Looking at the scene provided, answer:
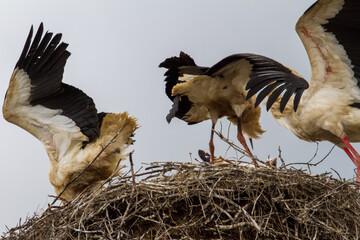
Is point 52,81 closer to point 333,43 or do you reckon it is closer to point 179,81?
point 179,81

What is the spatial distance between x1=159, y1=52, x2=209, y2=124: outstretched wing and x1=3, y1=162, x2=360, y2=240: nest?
4.99ft

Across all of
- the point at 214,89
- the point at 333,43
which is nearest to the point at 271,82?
the point at 214,89

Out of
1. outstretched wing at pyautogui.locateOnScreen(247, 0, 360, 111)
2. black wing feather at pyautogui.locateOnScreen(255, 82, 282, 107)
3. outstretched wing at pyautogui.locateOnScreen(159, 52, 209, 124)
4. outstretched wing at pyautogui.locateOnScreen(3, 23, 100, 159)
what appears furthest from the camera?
outstretched wing at pyautogui.locateOnScreen(3, 23, 100, 159)

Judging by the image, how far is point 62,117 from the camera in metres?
6.93

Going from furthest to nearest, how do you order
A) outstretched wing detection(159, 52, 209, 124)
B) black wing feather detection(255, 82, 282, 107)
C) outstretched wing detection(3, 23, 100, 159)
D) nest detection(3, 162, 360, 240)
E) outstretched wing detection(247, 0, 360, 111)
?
1. outstretched wing detection(3, 23, 100, 159)
2. outstretched wing detection(159, 52, 209, 124)
3. outstretched wing detection(247, 0, 360, 111)
4. black wing feather detection(255, 82, 282, 107)
5. nest detection(3, 162, 360, 240)

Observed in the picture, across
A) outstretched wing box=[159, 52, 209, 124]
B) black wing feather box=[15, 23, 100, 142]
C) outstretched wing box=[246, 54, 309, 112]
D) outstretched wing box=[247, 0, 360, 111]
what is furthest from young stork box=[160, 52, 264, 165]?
black wing feather box=[15, 23, 100, 142]

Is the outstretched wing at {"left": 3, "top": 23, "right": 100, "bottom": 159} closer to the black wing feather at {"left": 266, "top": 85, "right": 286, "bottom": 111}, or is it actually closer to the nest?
the nest

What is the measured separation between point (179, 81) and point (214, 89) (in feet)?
1.56

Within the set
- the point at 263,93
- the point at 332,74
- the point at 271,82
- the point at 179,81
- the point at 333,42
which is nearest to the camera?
the point at 263,93

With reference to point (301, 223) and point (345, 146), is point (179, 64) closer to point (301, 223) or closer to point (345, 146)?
point (345, 146)

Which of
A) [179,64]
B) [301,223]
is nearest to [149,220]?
[301,223]

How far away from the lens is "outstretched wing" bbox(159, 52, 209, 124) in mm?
6430

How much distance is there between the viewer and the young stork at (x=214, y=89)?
250 inches

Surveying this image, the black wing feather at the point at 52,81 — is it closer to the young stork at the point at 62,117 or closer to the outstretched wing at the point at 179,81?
the young stork at the point at 62,117
